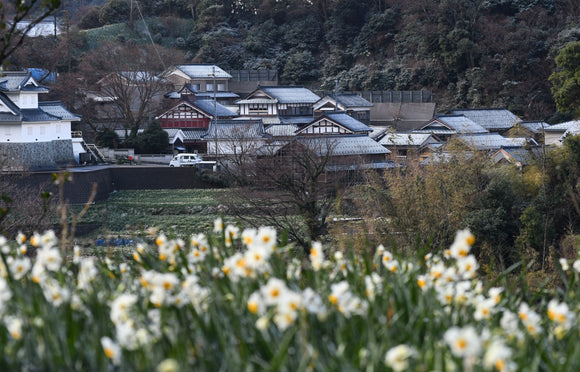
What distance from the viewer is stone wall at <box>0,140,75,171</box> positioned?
16.9m

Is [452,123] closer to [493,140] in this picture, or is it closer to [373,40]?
[493,140]

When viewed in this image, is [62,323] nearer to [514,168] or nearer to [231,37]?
[514,168]

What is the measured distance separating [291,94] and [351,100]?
2.37m

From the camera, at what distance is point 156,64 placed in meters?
25.5

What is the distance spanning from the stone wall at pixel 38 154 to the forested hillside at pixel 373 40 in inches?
239

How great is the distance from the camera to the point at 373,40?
30.0 m

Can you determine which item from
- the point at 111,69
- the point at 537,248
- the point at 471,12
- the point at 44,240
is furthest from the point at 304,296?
the point at 471,12

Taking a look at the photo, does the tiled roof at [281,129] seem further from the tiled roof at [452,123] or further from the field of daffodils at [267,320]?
the field of daffodils at [267,320]

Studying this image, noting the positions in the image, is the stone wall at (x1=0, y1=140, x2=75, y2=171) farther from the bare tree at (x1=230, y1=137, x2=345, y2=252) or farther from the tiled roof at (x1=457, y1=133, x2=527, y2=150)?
the tiled roof at (x1=457, y1=133, x2=527, y2=150)

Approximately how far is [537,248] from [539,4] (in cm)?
1897

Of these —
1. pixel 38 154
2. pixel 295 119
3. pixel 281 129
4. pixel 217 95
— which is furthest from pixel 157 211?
pixel 217 95

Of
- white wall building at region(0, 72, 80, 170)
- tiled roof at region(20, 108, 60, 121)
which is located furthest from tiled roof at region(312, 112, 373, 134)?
tiled roof at region(20, 108, 60, 121)


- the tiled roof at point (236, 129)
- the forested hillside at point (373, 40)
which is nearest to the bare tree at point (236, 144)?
the tiled roof at point (236, 129)

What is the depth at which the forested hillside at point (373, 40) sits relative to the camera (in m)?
24.8
